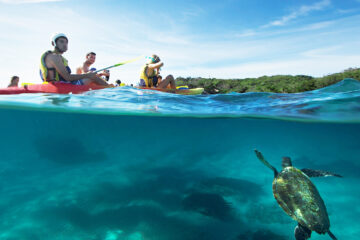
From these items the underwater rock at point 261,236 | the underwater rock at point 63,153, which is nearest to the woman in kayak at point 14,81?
the underwater rock at point 63,153

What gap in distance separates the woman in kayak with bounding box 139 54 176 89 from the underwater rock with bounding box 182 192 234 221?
4667mm

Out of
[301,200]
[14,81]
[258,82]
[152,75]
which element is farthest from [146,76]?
[258,82]

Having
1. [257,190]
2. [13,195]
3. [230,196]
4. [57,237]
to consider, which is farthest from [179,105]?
[13,195]

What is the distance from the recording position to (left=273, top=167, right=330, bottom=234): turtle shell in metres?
3.96

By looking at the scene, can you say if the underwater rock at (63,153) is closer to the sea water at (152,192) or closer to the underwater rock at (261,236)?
the sea water at (152,192)

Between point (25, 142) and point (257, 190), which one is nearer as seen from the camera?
point (257, 190)

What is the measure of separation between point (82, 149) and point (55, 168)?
1719 mm

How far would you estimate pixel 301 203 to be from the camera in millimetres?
4230

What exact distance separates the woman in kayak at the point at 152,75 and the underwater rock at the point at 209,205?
4667mm

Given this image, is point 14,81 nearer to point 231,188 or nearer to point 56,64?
point 56,64

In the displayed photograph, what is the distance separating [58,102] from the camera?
6914mm

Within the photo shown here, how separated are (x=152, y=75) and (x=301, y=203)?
22.0 ft

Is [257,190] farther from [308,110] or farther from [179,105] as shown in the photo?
[179,105]

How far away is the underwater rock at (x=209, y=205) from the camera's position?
5691 millimetres
